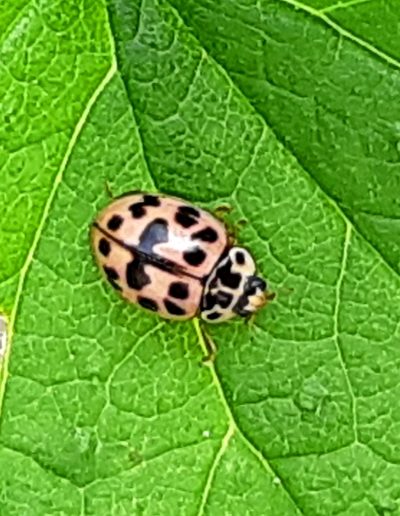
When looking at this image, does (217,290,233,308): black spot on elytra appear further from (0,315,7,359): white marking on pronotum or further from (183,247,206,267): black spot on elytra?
(0,315,7,359): white marking on pronotum

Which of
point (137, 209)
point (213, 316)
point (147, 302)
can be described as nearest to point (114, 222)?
point (137, 209)

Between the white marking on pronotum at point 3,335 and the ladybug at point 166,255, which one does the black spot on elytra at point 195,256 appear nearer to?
the ladybug at point 166,255

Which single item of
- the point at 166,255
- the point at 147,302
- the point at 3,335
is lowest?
the point at 3,335

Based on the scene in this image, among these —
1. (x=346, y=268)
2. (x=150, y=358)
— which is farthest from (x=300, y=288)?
(x=150, y=358)

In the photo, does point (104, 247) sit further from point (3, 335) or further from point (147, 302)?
point (3, 335)

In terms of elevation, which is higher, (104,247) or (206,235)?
(206,235)

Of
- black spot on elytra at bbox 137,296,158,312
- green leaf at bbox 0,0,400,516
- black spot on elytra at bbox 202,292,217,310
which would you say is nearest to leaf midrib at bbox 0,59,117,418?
green leaf at bbox 0,0,400,516
